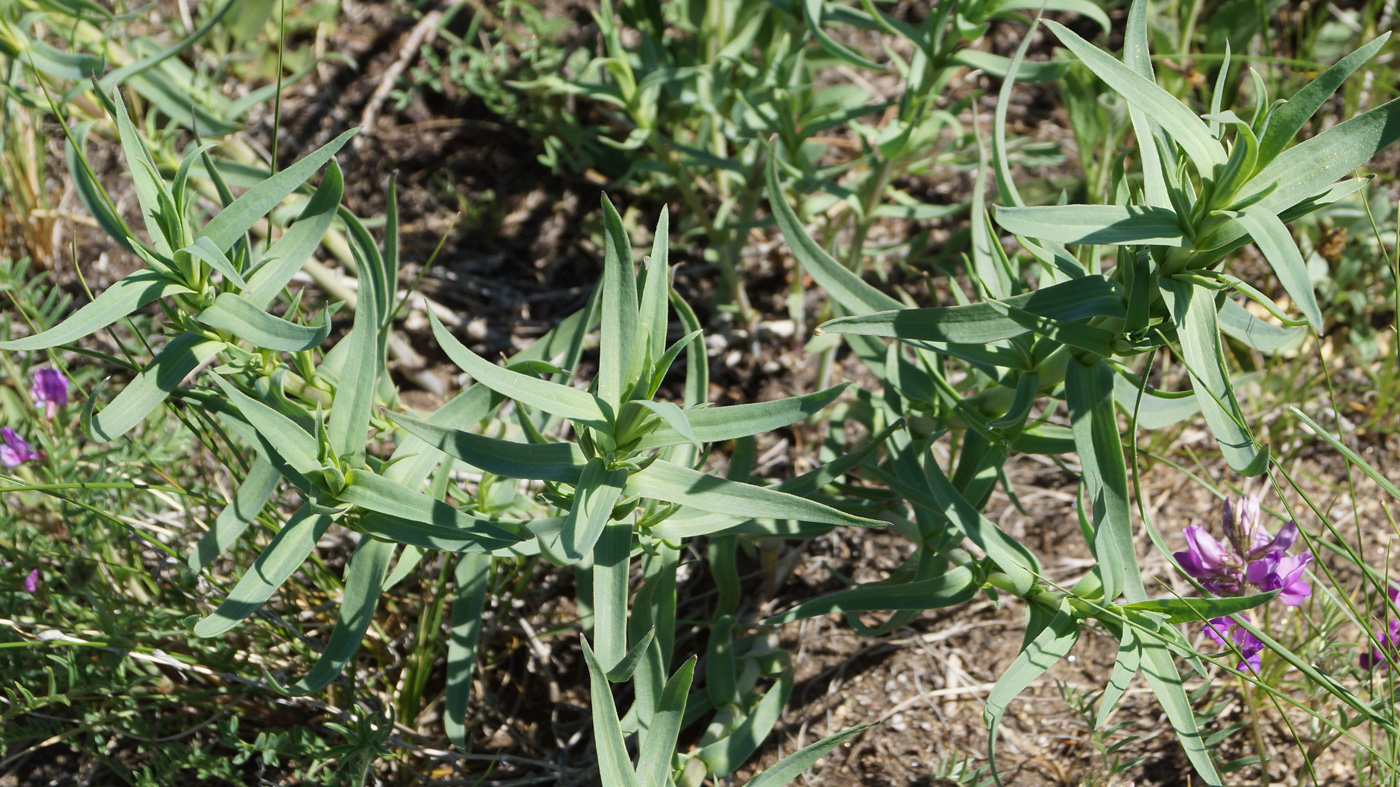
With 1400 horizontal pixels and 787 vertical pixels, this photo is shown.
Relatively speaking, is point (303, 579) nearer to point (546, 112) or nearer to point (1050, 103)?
point (546, 112)

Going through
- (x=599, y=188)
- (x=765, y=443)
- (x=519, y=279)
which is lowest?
(x=765, y=443)

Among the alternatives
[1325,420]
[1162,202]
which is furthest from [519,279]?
[1325,420]

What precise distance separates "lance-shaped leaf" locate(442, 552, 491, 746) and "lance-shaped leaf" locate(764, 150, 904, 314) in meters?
0.80

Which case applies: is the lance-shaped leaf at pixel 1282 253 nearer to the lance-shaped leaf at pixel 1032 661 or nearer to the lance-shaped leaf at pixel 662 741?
the lance-shaped leaf at pixel 1032 661

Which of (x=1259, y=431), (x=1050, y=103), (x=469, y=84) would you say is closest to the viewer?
(x=1259, y=431)

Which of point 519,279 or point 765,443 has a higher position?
point 519,279

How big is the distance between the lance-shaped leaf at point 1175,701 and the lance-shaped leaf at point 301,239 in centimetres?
154

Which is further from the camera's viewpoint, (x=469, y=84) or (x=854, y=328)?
(x=469, y=84)

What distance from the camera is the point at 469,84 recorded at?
9.94 ft

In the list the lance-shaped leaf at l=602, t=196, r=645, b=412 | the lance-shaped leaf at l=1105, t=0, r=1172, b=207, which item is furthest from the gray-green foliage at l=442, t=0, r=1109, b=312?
the lance-shaped leaf at l=602, t=196, r=645, b=412

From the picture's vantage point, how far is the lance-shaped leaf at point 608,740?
1485 millimetres

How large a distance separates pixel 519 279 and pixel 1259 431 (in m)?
2.18

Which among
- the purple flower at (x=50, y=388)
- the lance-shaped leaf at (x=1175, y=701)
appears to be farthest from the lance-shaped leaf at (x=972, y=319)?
the purple flower at (x=50, y=388)

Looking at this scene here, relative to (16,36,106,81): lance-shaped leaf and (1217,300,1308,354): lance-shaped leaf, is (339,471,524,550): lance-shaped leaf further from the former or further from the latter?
(16,36,106,81): lance-shaped leaf
